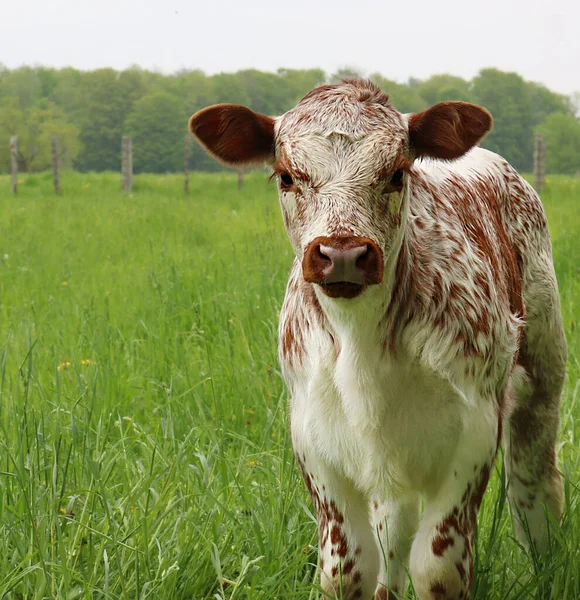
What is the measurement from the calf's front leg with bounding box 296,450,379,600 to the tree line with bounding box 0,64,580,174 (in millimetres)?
27121

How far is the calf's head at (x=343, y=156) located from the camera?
84.0 inches

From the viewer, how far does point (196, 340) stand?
552cm

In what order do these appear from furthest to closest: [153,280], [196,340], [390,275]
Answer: [153,280], [196,340], [390,275]

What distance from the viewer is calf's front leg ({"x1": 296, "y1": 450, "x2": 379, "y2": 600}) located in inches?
106

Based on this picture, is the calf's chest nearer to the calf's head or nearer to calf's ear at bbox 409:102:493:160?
the calf's head

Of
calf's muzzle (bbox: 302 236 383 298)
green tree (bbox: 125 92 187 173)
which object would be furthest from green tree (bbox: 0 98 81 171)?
calf's muzzle (bbox: 302 236 383 298)

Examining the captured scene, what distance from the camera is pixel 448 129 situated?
2605 millimetres

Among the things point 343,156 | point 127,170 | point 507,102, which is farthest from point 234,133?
point 507,102

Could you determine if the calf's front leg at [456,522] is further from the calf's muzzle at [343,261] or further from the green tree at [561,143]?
the green tree at [561,143]

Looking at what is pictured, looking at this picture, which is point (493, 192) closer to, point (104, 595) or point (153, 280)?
point (104, 595)

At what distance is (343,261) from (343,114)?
60cm

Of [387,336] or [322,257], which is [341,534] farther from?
[322,257]

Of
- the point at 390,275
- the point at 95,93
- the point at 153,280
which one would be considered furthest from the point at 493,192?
the point at 95,93

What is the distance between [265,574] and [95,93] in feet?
183
